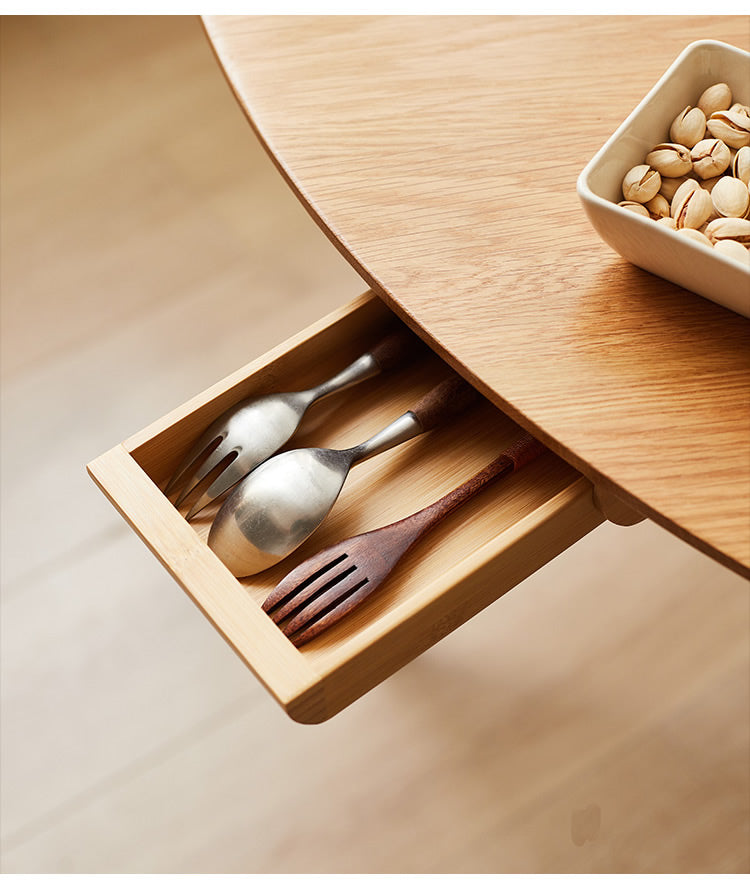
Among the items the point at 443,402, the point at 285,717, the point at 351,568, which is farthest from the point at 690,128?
the point at 285,717

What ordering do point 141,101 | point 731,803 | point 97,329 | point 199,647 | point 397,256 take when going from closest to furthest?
point 397,256 < point 731,803 < point 199,647 < point 97,329 < point 141,101

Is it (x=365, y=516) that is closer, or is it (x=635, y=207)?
(x=635, y=207)

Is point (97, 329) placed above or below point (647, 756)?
above

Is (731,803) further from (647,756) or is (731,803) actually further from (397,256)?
(397,256)

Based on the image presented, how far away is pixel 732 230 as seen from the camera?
23.4 inches

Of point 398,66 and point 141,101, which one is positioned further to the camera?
point 141,101

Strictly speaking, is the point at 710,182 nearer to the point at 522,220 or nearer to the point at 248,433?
the point at 522,220

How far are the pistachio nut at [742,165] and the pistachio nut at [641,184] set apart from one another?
52 mm

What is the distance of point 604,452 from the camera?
0.58 metres

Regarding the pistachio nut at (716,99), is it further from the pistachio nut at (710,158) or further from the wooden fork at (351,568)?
the wooden fork at (351,568)

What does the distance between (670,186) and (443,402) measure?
218mm

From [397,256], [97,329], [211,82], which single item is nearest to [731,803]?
[397,256]

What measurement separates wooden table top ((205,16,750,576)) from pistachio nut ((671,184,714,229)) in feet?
0.16

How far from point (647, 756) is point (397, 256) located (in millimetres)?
686
